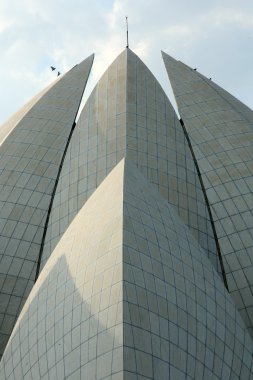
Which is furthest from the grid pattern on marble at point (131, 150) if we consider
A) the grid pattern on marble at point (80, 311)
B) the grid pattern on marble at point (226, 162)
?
the grid pattern on marble at point (80, 311)

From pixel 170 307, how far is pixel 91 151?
576 inches

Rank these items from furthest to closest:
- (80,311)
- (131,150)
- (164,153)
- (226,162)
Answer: (226,162)
(164,153)
(131,150)
(80,311)

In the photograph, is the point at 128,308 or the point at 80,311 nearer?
the point at 128,308

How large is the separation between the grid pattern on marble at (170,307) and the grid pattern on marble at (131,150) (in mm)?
5942

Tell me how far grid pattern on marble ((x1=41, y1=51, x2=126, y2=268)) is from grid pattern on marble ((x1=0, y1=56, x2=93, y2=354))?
764mm

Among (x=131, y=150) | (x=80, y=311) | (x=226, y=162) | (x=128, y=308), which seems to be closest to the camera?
(x=128, y=308)

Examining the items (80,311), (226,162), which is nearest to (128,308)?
(80,311)

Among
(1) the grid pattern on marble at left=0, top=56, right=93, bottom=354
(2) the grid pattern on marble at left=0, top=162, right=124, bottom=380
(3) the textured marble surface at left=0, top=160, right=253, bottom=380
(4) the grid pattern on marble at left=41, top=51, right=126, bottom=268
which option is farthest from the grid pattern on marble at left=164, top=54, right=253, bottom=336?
(2) the grid pattern on marble at left=0, top=162, right=124, bottom=380

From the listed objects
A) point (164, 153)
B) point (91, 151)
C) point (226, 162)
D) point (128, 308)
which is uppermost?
point (91, 151)

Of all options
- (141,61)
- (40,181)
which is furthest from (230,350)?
(141,61)

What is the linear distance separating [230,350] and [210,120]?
1689cm

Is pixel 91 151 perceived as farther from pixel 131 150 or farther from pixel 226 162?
pixel 226 162

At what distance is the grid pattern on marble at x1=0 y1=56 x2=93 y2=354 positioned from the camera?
98.3ft

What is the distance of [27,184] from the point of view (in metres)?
33.4
